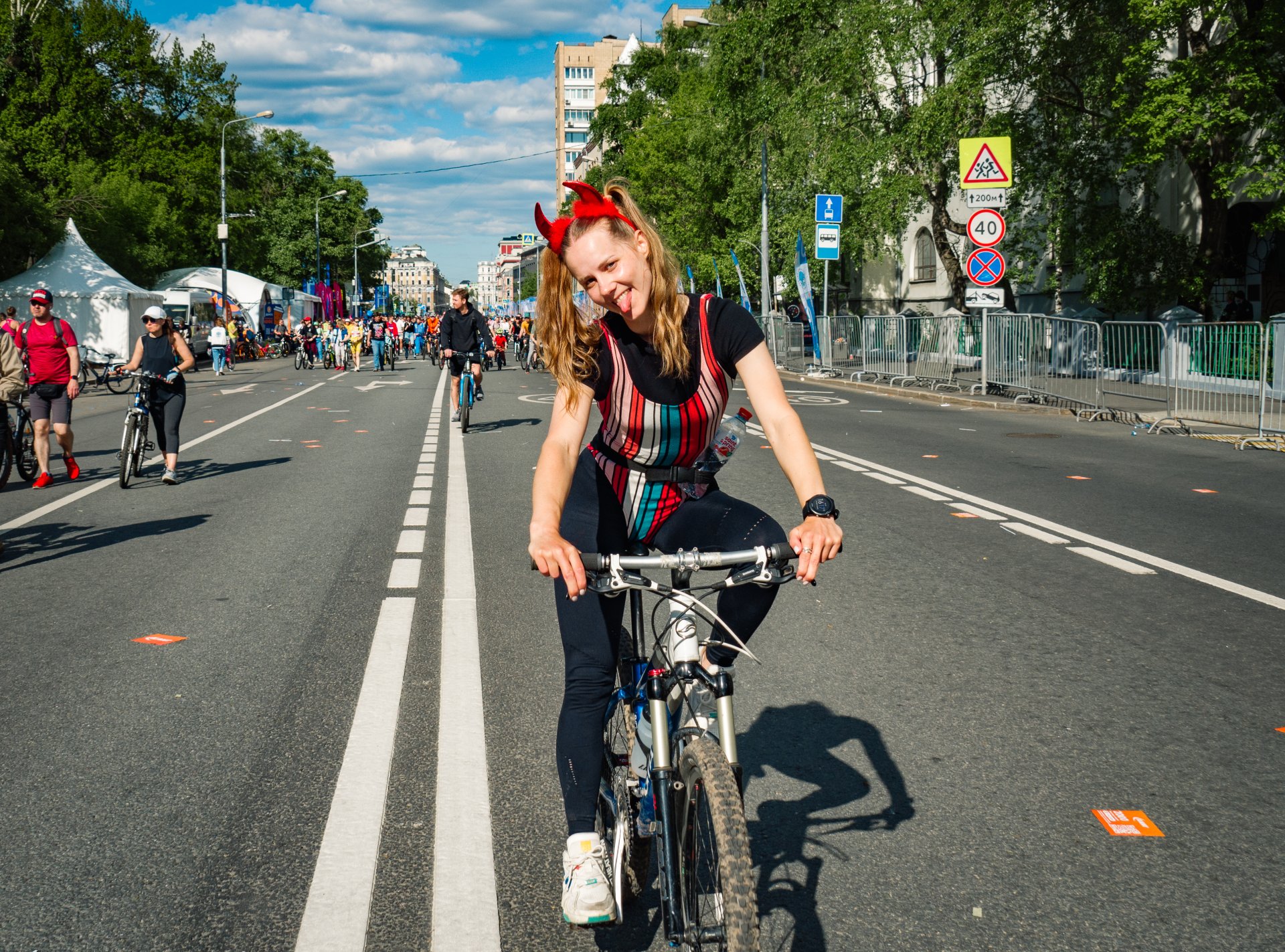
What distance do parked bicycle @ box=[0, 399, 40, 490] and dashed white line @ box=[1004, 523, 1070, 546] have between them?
30.5ft

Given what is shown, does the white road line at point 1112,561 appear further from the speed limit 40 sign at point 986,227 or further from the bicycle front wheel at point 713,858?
the speed limit 40 sign at point 986,227

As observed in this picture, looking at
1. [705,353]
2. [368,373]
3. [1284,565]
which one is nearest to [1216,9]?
[1284,565]

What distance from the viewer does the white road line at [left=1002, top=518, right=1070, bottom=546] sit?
868 cm

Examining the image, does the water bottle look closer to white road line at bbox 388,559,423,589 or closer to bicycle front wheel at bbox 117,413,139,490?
white road line at bbox 388,559,423,589

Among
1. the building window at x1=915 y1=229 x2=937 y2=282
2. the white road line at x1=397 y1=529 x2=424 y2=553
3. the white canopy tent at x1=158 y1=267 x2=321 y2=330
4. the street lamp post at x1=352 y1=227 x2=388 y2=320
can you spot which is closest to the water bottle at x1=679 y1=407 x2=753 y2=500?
the white road line at x1=397 y1=529 x2=424 y2=553

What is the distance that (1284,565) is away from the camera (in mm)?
7855

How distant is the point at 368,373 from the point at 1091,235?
22.5 meters

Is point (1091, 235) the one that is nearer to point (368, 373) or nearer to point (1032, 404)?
point (1032, 404)

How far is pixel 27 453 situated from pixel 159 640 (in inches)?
336

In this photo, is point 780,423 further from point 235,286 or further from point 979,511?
point 235,286

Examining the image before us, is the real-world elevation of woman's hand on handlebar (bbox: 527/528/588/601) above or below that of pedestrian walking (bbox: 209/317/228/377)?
below

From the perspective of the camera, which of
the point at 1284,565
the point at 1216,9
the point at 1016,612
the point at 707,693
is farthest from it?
the point at 1216,9

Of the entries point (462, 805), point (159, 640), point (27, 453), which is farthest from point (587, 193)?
point (27, 453)

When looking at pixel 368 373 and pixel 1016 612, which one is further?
pixel 368 373
